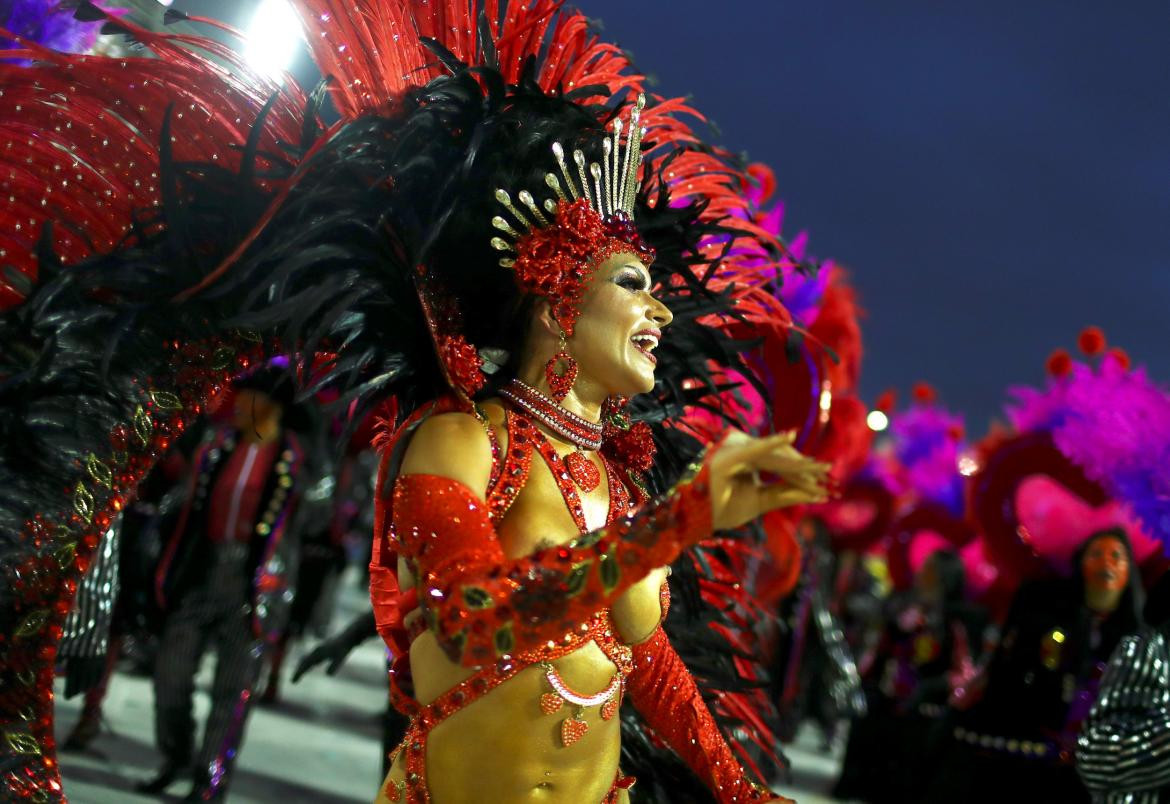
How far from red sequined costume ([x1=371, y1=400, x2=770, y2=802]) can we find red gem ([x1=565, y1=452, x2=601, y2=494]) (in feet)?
0.09

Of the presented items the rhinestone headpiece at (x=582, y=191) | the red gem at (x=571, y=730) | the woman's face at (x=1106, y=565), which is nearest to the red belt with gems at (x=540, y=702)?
the red gem at (x=571, y=730)

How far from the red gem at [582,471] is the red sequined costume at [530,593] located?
3cm

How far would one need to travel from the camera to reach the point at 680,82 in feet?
87.6

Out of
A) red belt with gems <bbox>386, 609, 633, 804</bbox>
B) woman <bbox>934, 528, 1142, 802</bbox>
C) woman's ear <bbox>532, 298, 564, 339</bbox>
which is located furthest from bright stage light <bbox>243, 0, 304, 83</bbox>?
woman <bbox>934, 528, 1142, 802</bbox>

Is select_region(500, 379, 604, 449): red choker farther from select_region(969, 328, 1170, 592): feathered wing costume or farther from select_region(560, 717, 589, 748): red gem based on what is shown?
select_region(969, 328, 1170, 592): feathered wing costume

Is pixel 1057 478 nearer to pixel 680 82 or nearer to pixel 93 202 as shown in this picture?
pixel 93 202

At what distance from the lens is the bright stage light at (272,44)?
282 cm

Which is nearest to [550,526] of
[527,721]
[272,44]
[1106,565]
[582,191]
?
[527,721]

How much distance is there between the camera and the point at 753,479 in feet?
6.98

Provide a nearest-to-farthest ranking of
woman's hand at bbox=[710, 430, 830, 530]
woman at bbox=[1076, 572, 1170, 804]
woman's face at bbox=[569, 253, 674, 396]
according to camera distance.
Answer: woman's hand at bbox=[710, 430, 830, 530], woman's face at bbox=[569, 253, 674, 396], woman at bbox=[1076, 572, 1170, 804]

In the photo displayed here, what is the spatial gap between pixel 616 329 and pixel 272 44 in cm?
104

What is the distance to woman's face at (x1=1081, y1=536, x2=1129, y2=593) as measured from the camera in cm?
517

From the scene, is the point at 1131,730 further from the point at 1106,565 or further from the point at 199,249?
the point at 199,249

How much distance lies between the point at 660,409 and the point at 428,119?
1029 mm
